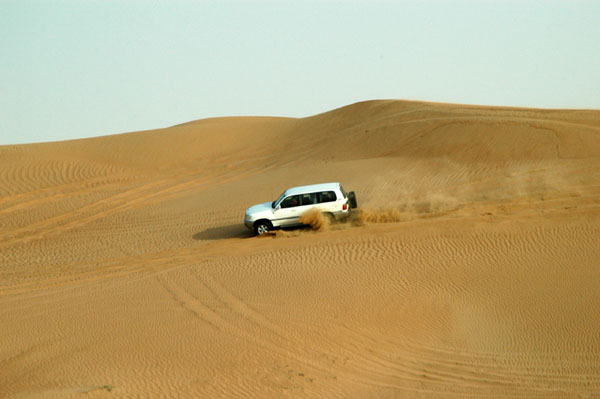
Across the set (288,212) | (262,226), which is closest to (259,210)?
(262,226)

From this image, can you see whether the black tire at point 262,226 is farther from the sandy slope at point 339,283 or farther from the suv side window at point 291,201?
the suv side window at point 291,201

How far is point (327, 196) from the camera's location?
1686cm

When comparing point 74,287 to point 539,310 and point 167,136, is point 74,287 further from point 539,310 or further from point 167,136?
point 167,136

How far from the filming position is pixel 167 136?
144 ft

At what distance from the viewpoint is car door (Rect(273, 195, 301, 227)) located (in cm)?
1714

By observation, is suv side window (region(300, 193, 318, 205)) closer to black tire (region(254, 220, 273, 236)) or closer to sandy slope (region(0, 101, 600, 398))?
sandy slope (region(0, 101, 600, 398))

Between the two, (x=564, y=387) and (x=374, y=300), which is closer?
(x=564, y=387)

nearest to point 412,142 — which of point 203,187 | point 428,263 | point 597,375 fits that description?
point 203,187

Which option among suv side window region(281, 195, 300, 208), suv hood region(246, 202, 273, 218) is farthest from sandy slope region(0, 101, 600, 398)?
suv side window region(281, 195, 300, 208)

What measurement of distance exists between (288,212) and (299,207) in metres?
0.40

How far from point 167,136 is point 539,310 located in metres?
36.8

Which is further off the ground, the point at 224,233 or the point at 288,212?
the point at 288,212

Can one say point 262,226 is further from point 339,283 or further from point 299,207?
point 339,283

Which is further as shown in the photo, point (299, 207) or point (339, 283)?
point (299, 207)
